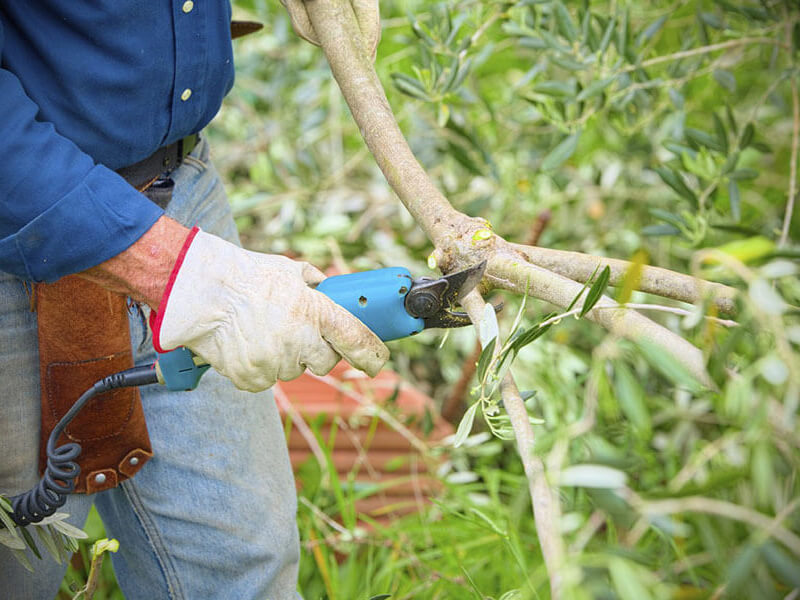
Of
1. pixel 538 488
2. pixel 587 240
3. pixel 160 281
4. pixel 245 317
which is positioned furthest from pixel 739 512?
pixel 587 240

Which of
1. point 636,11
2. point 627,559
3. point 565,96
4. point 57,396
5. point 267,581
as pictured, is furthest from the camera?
point 636,11

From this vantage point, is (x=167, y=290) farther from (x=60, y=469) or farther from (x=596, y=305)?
(x=596, y=305)

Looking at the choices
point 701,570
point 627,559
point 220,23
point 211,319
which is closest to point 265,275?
point 211,319

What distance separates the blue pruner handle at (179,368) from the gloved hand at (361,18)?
67 centimetres

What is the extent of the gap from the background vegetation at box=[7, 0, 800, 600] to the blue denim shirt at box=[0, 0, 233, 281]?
24.4 inches

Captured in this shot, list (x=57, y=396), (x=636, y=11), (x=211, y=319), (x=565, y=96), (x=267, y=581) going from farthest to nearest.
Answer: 1. (x=636, y=11)
2. (x=565, y=96)
3. (x=267, y=581)
4. (x=57, y=396)
5. (x=211, y=319)

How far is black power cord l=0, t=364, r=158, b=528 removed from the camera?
3.59ft

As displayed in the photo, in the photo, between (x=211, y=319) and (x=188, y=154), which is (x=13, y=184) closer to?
(x=211, y=319)

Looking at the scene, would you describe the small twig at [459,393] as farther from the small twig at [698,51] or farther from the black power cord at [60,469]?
the black power cord at [60,469]

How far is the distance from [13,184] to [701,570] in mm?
1629

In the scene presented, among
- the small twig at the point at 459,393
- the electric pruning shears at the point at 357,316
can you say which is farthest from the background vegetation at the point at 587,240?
the electric pruning shears at the point at 357,316

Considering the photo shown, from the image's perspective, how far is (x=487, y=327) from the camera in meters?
1.01

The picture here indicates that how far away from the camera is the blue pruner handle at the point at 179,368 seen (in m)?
1.08

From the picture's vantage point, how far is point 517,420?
0.93 m
